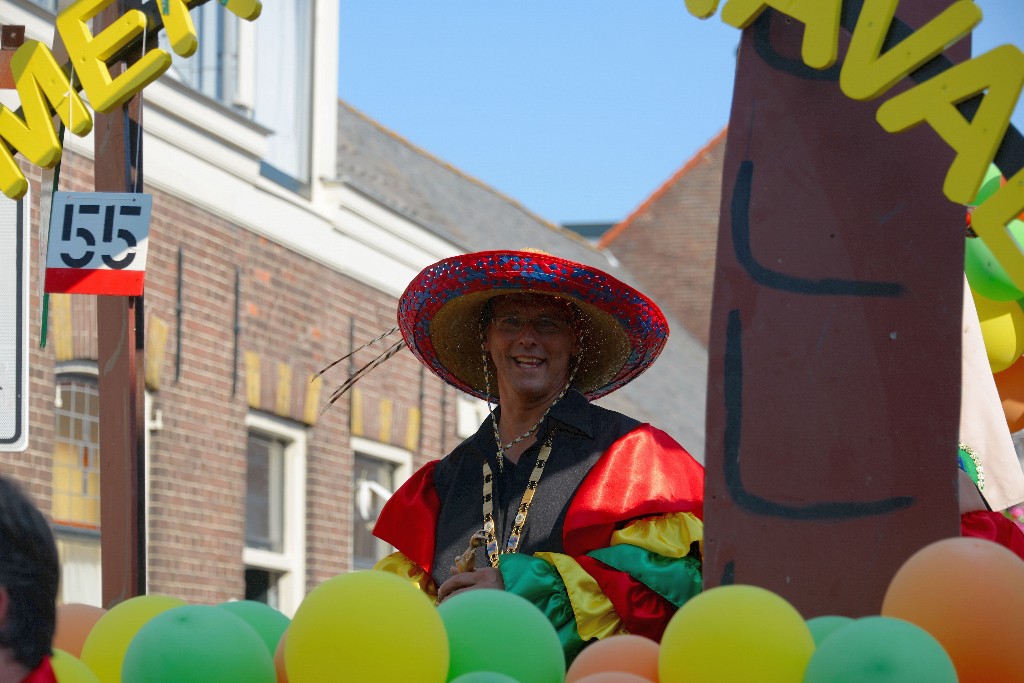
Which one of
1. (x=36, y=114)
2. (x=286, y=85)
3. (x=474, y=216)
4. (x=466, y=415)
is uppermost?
(x=474, y=216)

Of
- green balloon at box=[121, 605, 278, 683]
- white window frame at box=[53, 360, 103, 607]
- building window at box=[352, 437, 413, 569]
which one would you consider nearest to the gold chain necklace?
green balloon at box=[121, 605, 278, 683]

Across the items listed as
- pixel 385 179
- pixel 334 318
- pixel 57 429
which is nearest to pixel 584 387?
pixel 57 429

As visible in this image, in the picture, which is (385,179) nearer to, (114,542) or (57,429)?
(57,429)

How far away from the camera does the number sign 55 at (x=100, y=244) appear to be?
421cm

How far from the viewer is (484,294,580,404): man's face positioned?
4.27m

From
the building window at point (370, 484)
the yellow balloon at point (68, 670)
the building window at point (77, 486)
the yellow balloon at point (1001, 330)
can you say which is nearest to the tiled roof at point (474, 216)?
the building window at point (370, 484)

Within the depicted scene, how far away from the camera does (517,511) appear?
13.6ft

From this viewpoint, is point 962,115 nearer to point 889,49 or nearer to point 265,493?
point 889,49

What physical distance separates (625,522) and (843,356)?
1.05m

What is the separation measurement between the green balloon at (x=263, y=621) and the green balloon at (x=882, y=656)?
3.34 ft

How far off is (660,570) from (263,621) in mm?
1095

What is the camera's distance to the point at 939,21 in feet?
9.64

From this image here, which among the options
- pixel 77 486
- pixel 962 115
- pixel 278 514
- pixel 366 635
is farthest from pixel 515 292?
pixel 278 514

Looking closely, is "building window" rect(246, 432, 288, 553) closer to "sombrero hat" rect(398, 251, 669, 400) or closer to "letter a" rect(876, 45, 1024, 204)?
"sombrero hat" rect(398, 251, 669, 400)
